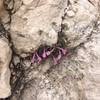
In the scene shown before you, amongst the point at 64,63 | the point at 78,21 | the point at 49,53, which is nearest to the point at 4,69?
the point at 49,53

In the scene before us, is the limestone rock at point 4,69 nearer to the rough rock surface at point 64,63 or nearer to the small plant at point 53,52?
the rough rock surface at point 64,63

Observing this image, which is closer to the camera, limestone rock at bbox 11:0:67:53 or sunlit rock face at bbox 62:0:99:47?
limestone rock at bbox 11:0:67:53

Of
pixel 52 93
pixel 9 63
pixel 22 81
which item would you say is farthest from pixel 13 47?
pixel 52 93

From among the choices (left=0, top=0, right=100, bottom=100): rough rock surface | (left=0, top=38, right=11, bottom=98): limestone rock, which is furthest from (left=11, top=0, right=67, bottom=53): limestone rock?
(left=0, top=38, right=11, bottom=98): limestone rock

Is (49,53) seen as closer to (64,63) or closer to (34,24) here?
(64,63)

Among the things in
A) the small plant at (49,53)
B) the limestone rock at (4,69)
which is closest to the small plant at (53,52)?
the small plant at (49,53)

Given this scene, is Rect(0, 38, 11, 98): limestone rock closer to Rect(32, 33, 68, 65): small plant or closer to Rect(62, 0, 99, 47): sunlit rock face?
Rect(32, 33, 68, 65): small plant

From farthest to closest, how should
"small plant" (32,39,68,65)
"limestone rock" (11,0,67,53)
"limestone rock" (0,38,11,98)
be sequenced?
1. "small plant" (32,39,68,65)
2. "limestone rock" (11,0,67,53)
3. "limestone rock" (0,38,11,98)
